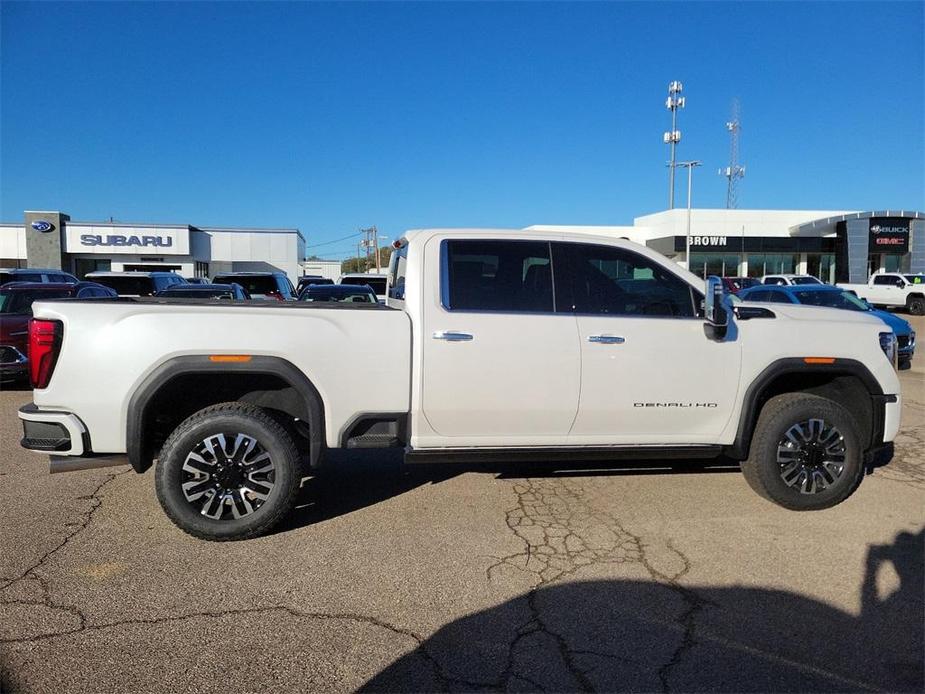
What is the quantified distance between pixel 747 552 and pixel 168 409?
395 cm

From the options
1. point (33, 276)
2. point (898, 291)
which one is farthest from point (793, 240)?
point (33, 276)

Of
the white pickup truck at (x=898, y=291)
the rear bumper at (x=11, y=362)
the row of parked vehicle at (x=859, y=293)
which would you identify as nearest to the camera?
the rear bumper at (x=11, y=362)

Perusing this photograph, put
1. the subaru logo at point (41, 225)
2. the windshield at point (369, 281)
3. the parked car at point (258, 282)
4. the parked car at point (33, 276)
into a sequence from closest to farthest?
the parked car at point (258, 282), the parked car at point (33, 276), the windshield at point (369, 281), the subaru logo at point (41, 225)

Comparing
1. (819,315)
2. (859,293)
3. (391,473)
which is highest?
(859,293)

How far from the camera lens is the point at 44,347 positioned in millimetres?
4043

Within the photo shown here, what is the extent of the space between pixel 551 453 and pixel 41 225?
145 ft

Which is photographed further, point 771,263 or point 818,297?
point 771,263

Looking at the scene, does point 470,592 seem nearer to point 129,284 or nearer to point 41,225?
point 129,284

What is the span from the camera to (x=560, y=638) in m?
3.21

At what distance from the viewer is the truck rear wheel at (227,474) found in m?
4.15

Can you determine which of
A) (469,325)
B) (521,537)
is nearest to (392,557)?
(521,537)

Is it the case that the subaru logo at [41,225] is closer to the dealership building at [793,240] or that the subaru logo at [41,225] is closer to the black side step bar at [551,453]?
the dealership building at [793,240]

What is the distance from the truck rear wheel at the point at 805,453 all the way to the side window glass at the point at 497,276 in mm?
1875

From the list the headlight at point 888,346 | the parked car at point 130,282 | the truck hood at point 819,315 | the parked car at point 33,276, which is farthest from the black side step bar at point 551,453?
the parked car at point 33,276
